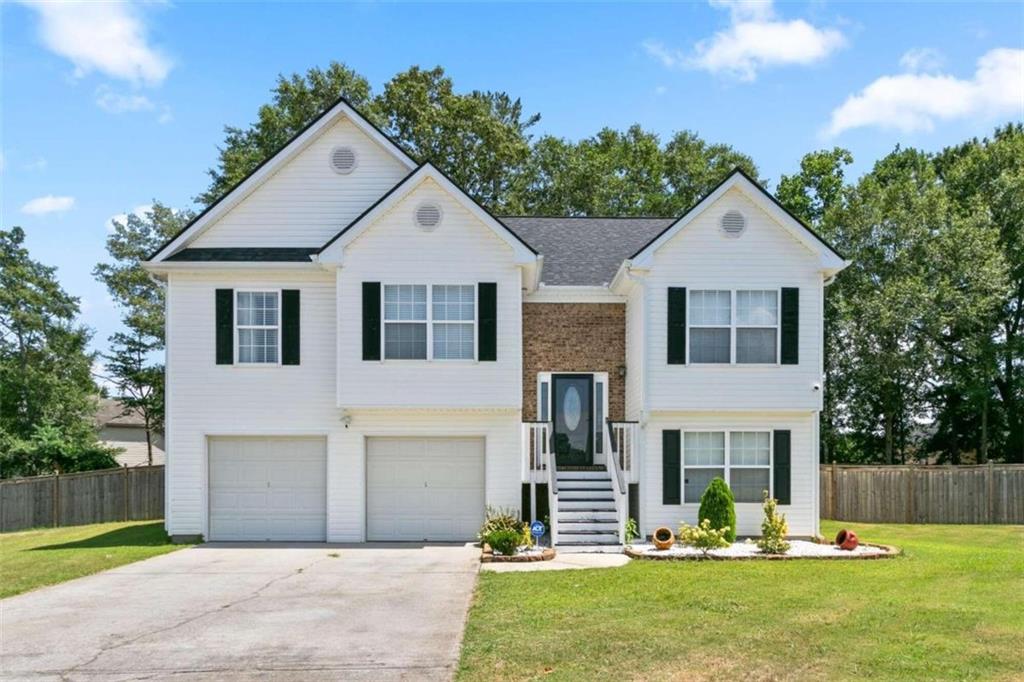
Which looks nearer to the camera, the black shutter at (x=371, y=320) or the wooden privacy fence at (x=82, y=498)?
the black shutter at (x=371, y=320)

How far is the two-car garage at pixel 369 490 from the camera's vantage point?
1822 cm

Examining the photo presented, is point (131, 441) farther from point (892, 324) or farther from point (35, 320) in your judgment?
point (892, 324)

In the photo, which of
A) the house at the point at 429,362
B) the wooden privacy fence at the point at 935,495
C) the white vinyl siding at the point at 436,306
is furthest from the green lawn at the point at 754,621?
the wooden privacy fence at the point at 935,495

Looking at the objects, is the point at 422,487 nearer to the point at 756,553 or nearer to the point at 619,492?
the point at 619,492

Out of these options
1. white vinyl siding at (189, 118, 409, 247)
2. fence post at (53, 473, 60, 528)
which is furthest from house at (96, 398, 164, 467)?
white vinyl siding at (189, 118, 409, 247)

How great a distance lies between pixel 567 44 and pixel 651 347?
6.38 m

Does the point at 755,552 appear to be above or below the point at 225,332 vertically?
below

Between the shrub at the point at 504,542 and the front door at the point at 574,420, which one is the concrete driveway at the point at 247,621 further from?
the front door at the point at 574,420

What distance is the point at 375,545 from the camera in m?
17.6

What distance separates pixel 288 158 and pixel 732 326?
997 centimetres

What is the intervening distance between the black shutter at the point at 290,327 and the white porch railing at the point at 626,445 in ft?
22.5

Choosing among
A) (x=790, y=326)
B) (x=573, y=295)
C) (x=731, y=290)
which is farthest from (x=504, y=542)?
(x=790, y=326)

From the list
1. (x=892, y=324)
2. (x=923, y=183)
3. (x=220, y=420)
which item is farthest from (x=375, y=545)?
(x=923, y=183)

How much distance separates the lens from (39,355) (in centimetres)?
3806
